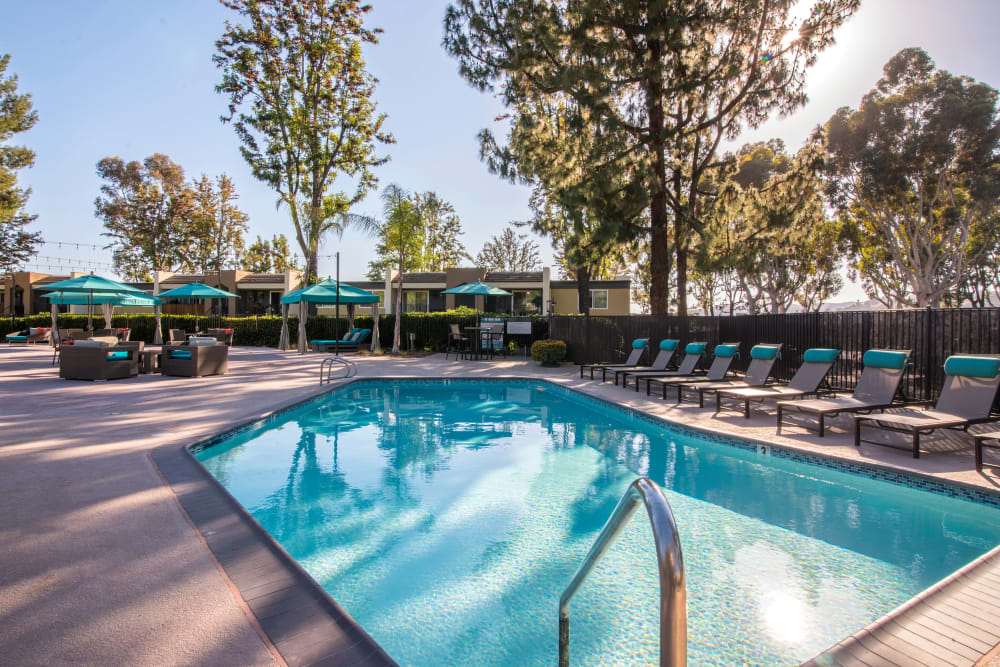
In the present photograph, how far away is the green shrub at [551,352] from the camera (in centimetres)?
1438

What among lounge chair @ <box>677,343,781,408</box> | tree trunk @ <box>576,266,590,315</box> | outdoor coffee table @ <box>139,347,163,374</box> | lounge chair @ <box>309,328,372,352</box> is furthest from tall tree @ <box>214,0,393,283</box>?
lounge chair @ <box>677,343,781,408</box>

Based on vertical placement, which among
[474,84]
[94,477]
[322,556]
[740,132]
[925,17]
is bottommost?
[322,556]

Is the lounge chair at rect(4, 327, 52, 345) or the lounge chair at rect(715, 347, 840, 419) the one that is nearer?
the lounge chair at rect(715, 347, 840, 419)

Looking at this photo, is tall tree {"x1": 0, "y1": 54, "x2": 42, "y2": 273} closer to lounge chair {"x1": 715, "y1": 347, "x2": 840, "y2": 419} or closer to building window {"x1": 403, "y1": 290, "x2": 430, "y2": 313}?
building window {"x1": 403, "y1": 290, "x2": 430, "y2": 313}

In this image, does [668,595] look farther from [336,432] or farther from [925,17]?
[925,17]

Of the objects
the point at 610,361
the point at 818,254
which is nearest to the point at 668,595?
the point at 610,361

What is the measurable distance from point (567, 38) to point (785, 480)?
1122 cm

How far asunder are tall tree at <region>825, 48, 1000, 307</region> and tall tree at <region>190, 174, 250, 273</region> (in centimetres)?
3696

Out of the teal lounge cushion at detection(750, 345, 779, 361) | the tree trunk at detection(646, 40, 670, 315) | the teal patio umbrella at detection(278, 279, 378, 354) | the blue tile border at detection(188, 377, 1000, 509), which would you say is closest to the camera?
the blue tile border at detection(188, 377, 1000, 509)

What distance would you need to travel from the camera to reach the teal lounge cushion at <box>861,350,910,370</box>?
6363mm

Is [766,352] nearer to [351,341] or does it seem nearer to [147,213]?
[351,341]

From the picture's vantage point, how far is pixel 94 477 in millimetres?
4121

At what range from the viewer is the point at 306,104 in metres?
18.6

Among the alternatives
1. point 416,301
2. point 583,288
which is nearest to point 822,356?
point 583,288
